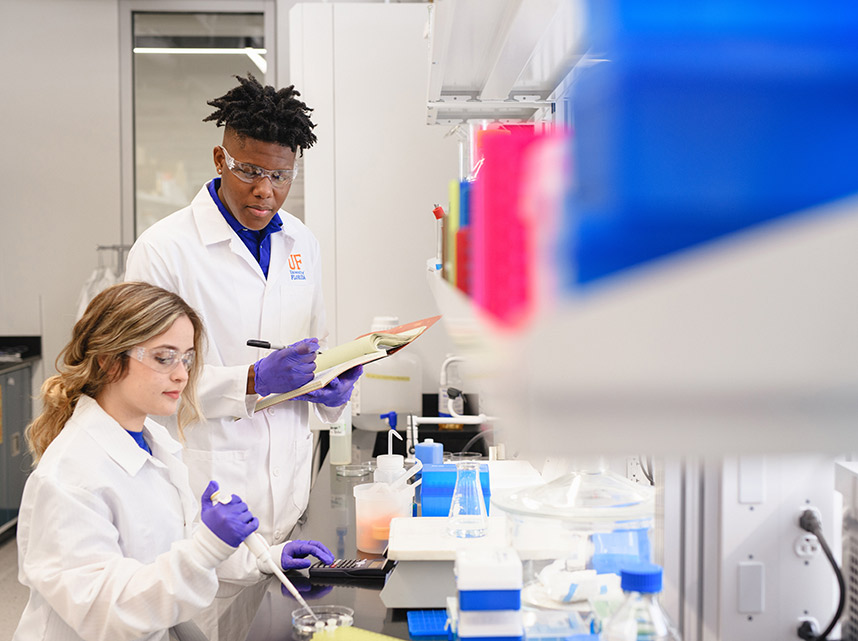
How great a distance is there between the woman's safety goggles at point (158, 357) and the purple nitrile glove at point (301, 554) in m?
0.46

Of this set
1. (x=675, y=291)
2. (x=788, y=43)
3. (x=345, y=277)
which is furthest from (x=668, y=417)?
(x=345, y=277)

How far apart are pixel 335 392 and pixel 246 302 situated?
37 cm

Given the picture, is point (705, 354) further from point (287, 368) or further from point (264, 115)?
point (264, 115)

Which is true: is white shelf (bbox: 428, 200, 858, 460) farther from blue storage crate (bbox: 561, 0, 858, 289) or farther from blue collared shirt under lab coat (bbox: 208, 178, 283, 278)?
blue collared shirt under lab coat (bbox: 208, 178, 283, 278)

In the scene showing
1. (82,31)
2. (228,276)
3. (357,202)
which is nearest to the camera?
(228,276)

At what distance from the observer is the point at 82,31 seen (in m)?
4.79

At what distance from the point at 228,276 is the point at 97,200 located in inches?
115

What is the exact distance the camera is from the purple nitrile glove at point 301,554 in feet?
5.74

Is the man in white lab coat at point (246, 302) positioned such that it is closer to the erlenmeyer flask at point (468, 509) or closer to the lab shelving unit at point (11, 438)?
the erlenmeyer flask at point (468, 509)

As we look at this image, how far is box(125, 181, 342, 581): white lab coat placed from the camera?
89.5 inches

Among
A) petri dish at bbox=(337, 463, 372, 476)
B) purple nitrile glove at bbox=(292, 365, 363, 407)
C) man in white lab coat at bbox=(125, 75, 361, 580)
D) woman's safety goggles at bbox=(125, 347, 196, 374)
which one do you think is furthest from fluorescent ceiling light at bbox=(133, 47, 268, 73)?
woman's safety goggles at bbox=(125, 347, 196, 374)

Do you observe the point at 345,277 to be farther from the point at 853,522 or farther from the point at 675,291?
the point at 675,291

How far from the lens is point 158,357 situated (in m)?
1.72

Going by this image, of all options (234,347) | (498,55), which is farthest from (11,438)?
(498,55)
